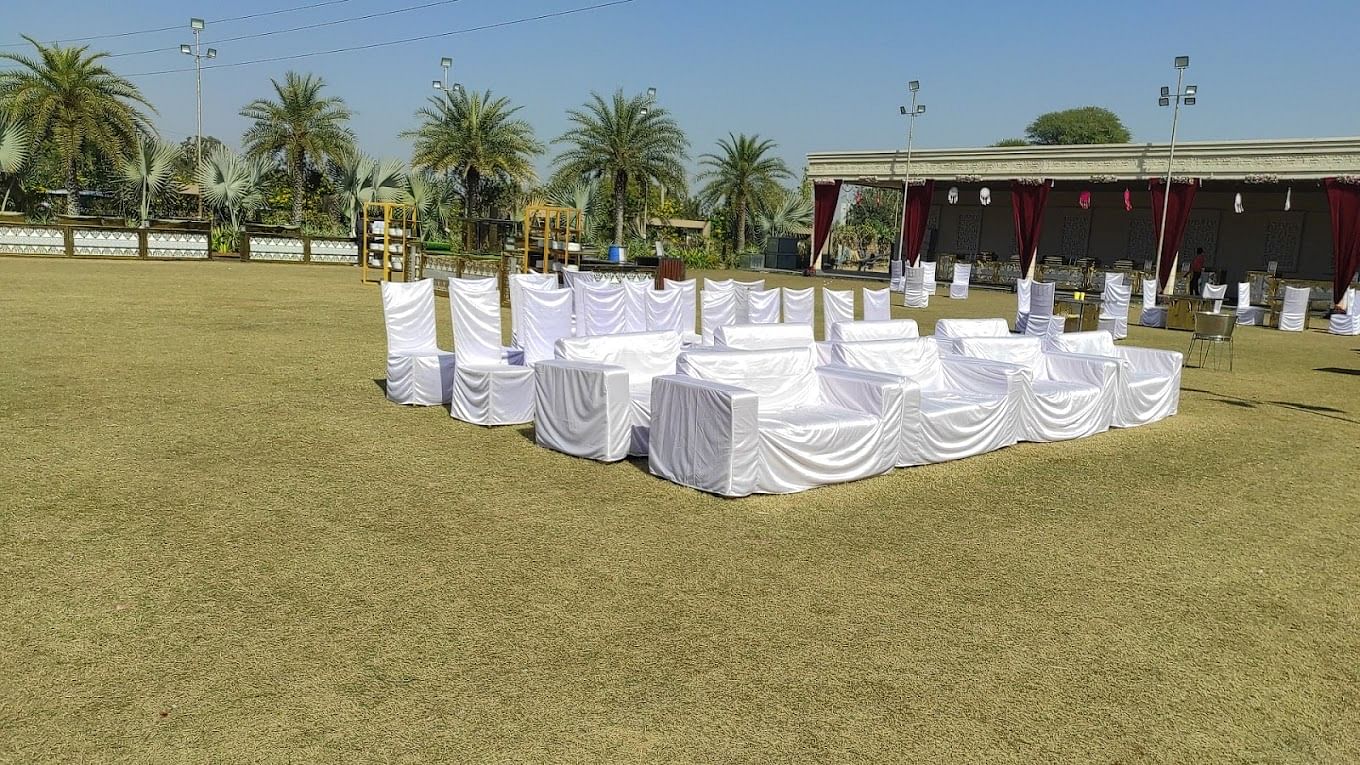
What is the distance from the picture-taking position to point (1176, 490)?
6797 millimetres

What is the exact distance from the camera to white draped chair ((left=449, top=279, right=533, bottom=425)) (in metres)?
7.71

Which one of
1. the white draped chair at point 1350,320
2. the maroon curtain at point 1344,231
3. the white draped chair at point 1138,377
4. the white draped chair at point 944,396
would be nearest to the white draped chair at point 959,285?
the white draped chair at point 1350,320

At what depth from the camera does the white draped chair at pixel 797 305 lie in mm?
14305

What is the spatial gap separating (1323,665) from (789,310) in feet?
34.7

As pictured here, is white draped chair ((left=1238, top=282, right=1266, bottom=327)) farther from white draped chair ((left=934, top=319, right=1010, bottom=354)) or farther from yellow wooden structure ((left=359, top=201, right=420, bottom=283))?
yellow wooden structure ((left=359, top=201, right=420, bottom=283))

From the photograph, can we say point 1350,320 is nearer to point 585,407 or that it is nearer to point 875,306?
point 875,306

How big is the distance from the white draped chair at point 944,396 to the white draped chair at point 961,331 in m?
0.33

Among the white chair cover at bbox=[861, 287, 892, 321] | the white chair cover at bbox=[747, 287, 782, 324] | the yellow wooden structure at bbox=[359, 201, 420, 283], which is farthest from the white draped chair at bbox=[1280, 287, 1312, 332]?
the yellow wooden structure at bbox=[359, 201, 420, 283]

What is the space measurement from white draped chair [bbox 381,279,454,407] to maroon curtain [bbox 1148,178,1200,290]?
2462 centimetres

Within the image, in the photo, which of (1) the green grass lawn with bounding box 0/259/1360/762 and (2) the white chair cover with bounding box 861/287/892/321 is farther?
(2) the white chair cover with bounding box 861/287/892/321

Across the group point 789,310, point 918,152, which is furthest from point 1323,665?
point 918,152

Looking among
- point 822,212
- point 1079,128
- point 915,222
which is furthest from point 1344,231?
point 1079,128

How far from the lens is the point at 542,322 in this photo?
9445 mm

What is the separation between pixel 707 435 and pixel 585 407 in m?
1.06
